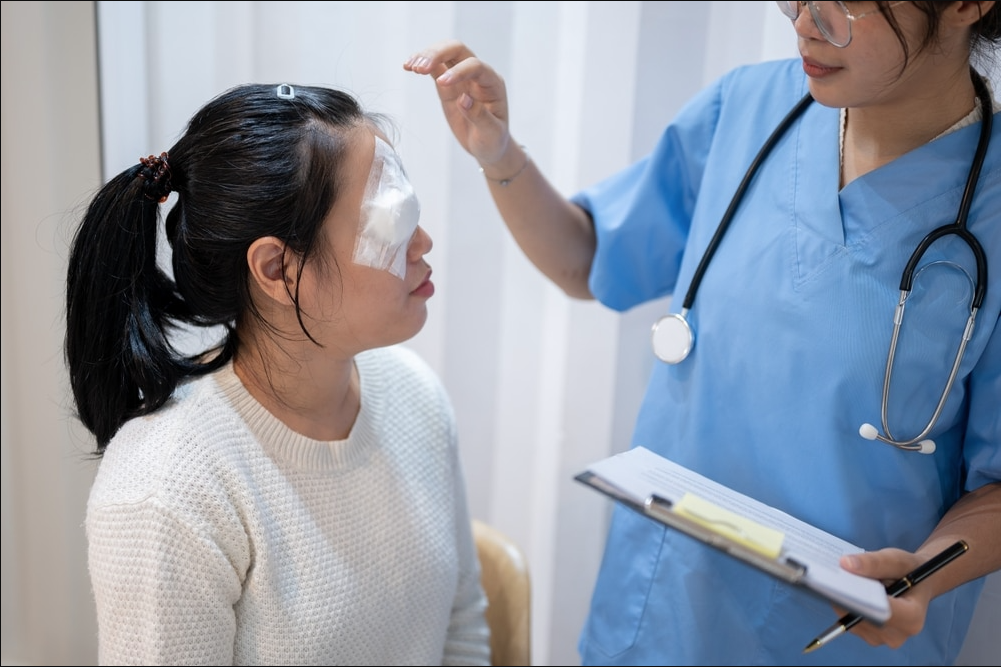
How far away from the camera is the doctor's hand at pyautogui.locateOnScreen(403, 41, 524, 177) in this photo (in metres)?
1.10

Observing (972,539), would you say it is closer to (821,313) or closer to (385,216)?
(821,313)

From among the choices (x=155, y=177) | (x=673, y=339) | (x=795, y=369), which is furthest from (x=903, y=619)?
(x=155, y=177)

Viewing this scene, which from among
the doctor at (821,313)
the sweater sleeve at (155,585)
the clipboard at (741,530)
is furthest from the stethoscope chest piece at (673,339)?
the sweater sleeve at (155,585)

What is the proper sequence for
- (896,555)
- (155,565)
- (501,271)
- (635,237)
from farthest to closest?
(501,271)
(635,237)
(155,565)
(896,555)

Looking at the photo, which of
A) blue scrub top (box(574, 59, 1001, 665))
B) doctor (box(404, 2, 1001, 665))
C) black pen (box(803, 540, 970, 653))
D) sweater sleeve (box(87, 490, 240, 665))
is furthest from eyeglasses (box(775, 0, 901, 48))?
sweater sleeve (box(87, 490, 240, 665))

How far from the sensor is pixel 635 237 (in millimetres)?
1267

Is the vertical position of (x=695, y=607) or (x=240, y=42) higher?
(x=240, y=42)

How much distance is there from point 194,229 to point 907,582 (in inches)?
32.6

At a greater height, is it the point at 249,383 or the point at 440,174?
the point at 440,174

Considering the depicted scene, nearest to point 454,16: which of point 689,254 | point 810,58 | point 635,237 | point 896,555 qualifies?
point 635,237

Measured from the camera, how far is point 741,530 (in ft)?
2.37

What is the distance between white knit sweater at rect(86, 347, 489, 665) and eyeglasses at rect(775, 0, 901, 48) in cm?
72

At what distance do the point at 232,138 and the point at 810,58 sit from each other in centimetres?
62

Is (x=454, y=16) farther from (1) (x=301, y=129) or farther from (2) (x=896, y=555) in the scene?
(2) (x=896, y=555)
